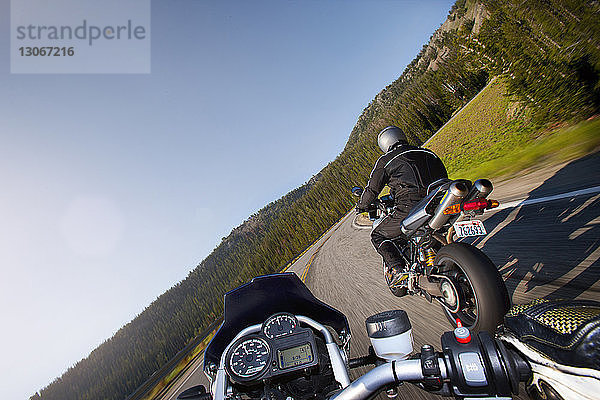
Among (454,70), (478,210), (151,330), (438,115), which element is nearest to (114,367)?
(151,330)

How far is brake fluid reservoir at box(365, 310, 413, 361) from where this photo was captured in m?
1.36

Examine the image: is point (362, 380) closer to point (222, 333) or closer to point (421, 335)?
point (222, 333)

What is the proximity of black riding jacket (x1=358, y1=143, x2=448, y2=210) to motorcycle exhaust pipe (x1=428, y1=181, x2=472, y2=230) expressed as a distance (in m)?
0.91

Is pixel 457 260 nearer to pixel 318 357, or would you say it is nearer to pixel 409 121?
pixel 318 357

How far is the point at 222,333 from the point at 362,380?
5.32ft

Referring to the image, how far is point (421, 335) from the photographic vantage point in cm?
310

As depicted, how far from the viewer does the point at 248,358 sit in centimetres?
195

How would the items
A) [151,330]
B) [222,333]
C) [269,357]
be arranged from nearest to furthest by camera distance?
[269,357] → [222,333] → [151,330]

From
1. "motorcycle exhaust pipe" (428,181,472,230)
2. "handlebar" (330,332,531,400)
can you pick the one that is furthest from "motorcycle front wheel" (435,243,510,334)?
"handlebar" (330,332,531,400)

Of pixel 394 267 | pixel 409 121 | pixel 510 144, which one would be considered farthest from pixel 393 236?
pixel 409 121

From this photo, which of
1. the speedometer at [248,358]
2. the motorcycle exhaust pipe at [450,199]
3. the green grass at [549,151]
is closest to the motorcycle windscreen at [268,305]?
the speedometer at [248,358]

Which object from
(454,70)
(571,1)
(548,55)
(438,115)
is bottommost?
(548,55)

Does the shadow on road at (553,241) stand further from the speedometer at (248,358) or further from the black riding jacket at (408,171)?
the speedometer at (248,358)

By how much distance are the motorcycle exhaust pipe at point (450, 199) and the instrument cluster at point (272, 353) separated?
163 centimetres
